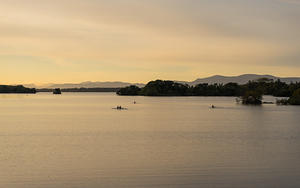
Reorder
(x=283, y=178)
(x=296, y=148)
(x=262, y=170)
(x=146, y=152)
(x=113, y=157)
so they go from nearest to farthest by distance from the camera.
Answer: (x=283, y=178) < (x=262, y=170) < (x=113, y=157) < (x=146, y=152) < (x=296, y=148)

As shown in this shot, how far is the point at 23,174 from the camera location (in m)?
17.2

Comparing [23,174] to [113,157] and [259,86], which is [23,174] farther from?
[259,86]

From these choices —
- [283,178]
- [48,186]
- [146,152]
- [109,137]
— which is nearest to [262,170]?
[283,178]

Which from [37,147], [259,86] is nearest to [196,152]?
[37,147]

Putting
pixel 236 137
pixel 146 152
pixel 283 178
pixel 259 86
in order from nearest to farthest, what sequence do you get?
1. pixel 283 178
2. pixel 146 152
3. pixel 236 137
4. pixel 259 86

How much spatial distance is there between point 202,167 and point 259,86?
72.5 metres

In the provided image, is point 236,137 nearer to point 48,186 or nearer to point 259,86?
point 48,186

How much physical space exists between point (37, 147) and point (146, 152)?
7177 mm

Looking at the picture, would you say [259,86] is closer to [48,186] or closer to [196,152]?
[196,152]

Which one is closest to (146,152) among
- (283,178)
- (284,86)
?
(283,178)

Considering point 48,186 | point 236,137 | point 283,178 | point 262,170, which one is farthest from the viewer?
A: point 236,137

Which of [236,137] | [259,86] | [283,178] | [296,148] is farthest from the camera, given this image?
[259,86]

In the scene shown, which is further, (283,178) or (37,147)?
(37,147)

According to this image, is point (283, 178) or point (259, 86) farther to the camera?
point (259, 86)
